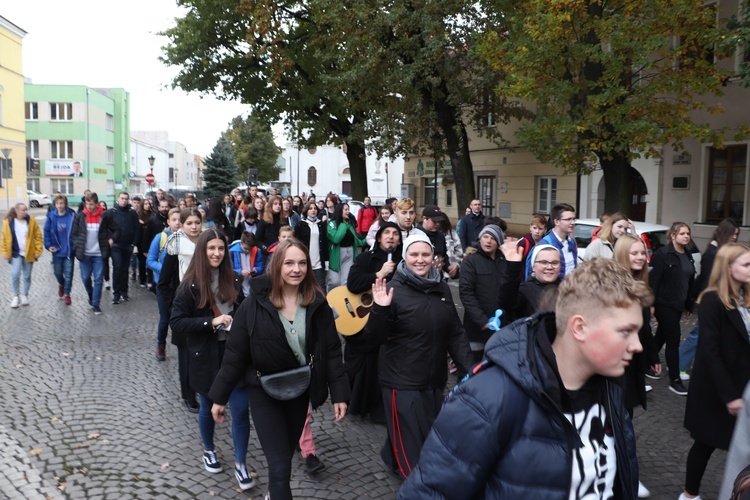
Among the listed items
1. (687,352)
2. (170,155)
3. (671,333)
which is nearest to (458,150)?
(687,352)

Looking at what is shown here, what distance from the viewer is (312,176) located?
72.2 m

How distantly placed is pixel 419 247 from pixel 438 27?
572 inches

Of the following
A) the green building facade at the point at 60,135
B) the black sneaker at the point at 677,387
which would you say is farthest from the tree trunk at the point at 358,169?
the green building facade at the point at 60,135

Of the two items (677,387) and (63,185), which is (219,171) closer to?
(63,185)

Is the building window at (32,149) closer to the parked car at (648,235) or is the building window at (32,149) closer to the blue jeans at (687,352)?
the parked car at (648,235)

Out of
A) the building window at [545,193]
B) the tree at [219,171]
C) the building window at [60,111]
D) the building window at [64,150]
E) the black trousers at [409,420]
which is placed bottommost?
the black trousers at [409,420]

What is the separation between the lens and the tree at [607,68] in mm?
12891

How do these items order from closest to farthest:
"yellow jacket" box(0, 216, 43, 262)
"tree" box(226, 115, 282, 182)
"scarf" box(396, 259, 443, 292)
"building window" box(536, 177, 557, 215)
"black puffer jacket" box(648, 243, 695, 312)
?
"scarf" box(396, 259, 443, 292)
"black puffer jacket" box(648, 243, 695, 312)
"yellow jacket" box(0, 216, 43, 262)
"building window" box(536, 177, 557, 215)
"tree" box(226, 115, 282, 182)

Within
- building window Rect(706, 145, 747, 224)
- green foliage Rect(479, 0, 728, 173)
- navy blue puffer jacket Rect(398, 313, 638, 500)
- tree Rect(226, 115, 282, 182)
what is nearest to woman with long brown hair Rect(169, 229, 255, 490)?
navy blue puffer jacket Rect(398, 313, 638, 500)

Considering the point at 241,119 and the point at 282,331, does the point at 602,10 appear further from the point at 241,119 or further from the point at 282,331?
the point at 241,119

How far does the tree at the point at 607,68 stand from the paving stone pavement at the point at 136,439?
797 cm

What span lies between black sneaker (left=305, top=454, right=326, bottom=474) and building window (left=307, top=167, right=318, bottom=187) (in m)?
67.9

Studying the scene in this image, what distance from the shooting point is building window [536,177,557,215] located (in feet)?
81.4

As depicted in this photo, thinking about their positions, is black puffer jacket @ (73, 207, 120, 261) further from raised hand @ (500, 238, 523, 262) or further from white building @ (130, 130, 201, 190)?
white building @ (130, 130, 201, 190)
